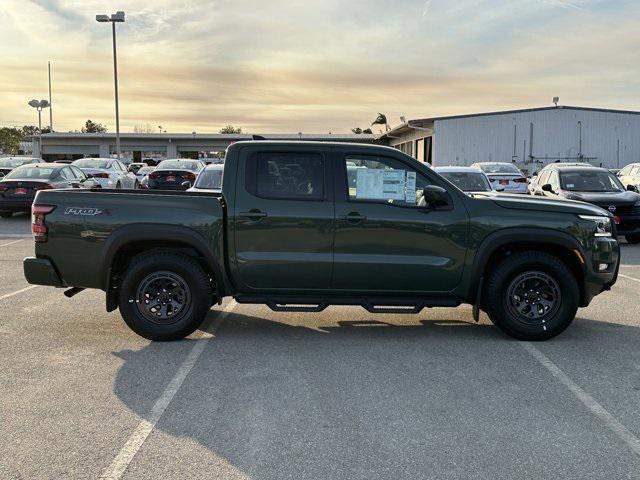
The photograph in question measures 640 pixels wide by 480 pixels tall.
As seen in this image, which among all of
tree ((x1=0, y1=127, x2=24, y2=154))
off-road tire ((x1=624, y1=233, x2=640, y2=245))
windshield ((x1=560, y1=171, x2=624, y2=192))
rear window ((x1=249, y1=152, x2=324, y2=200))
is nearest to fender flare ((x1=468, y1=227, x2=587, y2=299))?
rear window ((x1=249, y1=152, x2=324, y2=200))

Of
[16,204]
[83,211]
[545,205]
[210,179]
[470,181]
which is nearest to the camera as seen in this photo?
[83,211]

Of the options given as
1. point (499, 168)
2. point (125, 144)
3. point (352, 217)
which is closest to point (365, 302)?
point (352, 217)

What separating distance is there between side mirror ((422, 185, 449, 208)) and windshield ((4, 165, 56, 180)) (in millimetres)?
14948

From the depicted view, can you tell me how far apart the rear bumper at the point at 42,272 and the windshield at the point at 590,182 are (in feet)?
37.4

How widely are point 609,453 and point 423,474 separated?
1.20 m

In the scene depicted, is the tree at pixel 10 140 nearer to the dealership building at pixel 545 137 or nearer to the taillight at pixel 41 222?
the dealership building at pixel 545 137

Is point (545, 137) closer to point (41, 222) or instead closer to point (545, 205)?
point (545, 205)

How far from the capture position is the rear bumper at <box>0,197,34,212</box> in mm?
17556

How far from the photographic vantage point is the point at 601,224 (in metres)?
6.44

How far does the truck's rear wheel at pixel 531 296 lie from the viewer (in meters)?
6.26

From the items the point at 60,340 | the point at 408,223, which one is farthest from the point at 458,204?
the point at 60,340

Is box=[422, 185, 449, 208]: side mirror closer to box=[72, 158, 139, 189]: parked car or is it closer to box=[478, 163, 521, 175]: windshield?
box=[478, 163, 521, 175]: windshield

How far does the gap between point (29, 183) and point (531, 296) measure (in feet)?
50.3

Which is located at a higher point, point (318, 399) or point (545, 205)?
point (545, 205)
